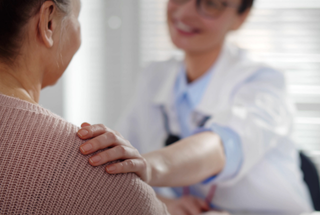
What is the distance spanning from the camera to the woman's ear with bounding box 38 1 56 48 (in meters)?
0.44

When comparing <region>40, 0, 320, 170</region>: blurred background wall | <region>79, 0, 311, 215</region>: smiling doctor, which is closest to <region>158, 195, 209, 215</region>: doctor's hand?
<region>79, 0, 311, 215</region>: smiling doctor

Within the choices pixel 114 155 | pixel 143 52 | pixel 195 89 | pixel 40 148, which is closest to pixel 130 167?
pixel 114 155

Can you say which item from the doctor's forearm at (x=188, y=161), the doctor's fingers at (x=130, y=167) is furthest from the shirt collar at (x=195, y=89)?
the doctor's fingers at (x=130, y=167)

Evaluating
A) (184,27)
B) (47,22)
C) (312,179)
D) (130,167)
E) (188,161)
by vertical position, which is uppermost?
(47,22)

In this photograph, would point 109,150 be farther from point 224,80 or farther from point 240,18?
point 240,18

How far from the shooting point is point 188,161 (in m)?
0.71

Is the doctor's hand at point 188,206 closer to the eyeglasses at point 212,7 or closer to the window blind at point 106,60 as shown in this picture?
the eyeglasses at point 212,7

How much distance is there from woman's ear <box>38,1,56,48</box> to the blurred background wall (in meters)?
1.21

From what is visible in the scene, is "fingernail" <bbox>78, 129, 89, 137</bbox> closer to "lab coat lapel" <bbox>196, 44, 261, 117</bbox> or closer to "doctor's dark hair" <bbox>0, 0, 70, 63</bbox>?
"doctor's dark hair" <bbox>0, 0, 70, 63</bbox>

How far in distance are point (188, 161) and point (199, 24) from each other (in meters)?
0.60

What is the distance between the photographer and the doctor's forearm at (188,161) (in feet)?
2.11

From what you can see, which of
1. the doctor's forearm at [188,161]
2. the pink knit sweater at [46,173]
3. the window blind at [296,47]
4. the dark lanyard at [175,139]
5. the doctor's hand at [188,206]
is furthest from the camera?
the window blind at [296,47]

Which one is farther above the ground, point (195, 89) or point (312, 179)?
point (195, 89)

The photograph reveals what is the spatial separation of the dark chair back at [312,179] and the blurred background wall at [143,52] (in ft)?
2.28
